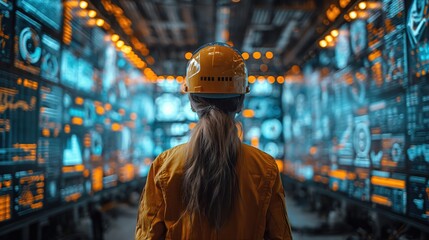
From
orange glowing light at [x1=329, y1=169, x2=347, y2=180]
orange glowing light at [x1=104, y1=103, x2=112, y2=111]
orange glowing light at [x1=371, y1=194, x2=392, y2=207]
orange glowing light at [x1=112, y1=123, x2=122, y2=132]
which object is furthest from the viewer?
orange glowing light at [x1=112, y1=123, x2=122, y2=132]

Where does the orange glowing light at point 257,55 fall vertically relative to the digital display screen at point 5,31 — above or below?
above

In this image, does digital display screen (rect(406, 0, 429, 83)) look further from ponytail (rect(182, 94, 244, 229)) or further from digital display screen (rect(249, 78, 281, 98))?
digital display screen (rect(249, 78, 281, 98))

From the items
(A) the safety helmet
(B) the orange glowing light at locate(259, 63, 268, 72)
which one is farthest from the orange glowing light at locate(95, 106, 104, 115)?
(B) the orange glowing light at locate(259, 63, 268, 72)

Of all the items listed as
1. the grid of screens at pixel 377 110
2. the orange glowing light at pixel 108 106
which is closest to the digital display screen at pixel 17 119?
the orange glowing light at pixel 108 106

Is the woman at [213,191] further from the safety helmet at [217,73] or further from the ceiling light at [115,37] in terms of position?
the ceiling light at [115,37]

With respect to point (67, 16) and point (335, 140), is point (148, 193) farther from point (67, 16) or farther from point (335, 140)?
point (335, 140)

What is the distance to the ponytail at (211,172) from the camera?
160cm

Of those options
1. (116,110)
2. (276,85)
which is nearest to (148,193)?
(116,110)

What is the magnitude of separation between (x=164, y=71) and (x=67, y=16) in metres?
6.06

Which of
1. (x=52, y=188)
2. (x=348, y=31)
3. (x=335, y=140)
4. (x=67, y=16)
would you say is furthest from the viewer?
(x=335, y=140)

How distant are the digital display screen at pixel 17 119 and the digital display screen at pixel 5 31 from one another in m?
0.17

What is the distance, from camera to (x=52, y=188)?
4.50 meters

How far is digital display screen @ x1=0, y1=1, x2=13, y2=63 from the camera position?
334cm

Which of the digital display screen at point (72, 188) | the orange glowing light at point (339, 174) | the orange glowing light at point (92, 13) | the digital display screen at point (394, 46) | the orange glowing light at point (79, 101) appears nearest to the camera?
the digital display screen at point (394, 46)
